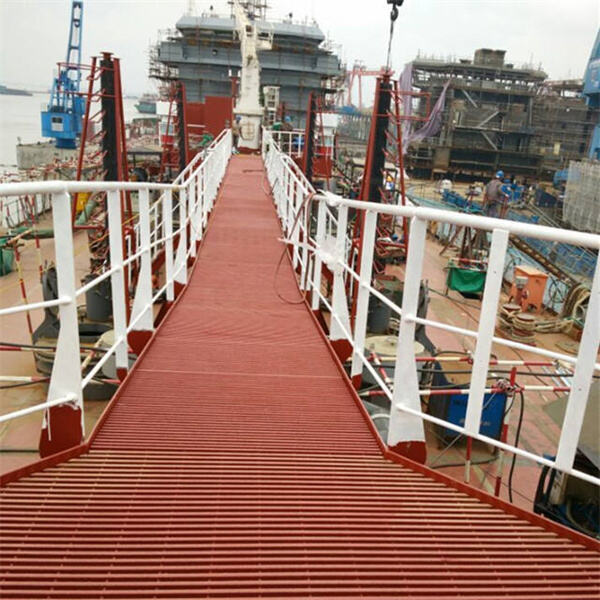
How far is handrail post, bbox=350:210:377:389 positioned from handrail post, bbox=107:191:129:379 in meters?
1.47

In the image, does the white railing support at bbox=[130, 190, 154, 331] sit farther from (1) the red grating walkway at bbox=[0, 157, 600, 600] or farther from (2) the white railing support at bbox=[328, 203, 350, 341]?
(2) the white railing support at bbox=[328, 203, 350, 341]

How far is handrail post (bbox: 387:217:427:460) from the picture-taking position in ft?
7.84

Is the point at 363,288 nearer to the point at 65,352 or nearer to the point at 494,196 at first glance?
the point at 65,352

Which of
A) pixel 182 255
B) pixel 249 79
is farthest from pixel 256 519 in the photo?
pixel 249 79

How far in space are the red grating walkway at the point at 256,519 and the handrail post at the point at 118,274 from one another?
0.25 m

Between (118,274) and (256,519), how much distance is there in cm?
180

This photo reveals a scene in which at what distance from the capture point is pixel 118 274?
3.15 m

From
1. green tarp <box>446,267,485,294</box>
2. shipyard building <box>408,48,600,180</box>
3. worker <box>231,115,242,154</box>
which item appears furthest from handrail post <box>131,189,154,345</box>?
shipyard building <box>408,48,600,180</box>

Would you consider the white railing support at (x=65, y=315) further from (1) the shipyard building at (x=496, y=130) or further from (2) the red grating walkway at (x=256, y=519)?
(1) the shipyard building at (x=496, y=130)

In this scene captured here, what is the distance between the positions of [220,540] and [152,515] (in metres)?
0.30

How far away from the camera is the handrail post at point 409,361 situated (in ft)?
7.84

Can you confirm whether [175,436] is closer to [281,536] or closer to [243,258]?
[281,536]

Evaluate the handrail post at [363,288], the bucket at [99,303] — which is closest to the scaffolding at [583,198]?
the bucket at [99,303]

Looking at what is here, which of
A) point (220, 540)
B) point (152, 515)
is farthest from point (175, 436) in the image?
point (220, 540)
